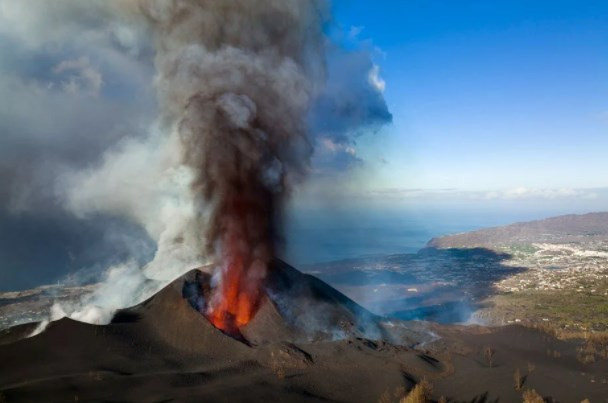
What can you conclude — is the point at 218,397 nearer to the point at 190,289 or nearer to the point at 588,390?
the point at 190,289

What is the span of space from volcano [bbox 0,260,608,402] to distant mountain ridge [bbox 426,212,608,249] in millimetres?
122915

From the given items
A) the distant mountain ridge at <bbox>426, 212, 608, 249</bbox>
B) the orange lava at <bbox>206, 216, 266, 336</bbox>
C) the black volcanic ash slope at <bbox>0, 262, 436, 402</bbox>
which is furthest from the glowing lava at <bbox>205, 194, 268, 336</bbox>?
the distant mountain ridge at <bbox>426, 212, 608, 249</bbox>

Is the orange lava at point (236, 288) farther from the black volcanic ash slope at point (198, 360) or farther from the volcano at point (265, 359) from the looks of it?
the black volcanic ash slope at point (198, 360)

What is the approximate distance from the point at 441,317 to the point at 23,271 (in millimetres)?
100349

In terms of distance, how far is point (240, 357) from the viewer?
23969mm

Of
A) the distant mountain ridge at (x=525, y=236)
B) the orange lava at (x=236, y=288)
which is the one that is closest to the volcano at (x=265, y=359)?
the orange lava at (x=236, y=288)

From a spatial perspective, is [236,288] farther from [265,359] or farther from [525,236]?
[525,236]

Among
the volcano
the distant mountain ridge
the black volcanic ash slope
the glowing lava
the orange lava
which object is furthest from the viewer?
the distant mountain ridge

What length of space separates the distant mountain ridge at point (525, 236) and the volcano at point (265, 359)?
123 metres

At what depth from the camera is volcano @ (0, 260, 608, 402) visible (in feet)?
63.6

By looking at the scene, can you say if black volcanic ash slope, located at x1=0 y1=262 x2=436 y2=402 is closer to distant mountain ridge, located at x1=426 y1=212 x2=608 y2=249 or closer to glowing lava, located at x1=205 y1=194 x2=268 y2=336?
glowing lava, located at x1=205 y1=194 x2=268 y2=336

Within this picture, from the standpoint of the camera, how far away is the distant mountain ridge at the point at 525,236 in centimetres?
15225

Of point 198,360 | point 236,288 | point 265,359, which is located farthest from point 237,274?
point 265,359

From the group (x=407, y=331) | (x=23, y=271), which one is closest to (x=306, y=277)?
(x=407, y=331)
